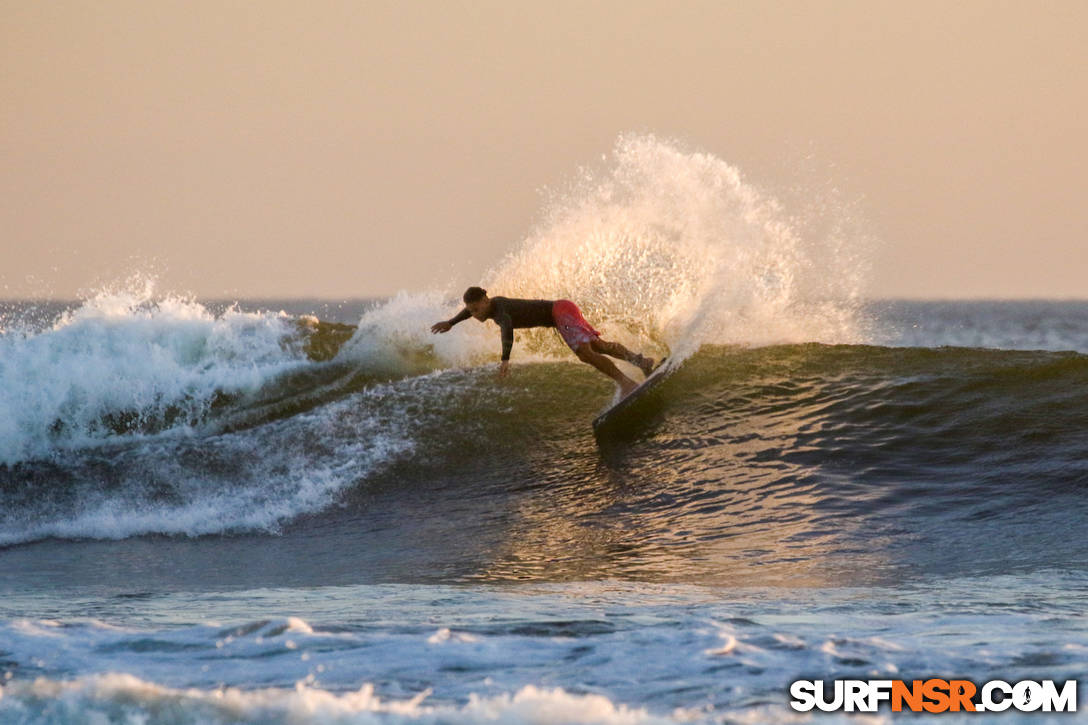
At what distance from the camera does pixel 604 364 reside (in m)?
A: 11.3

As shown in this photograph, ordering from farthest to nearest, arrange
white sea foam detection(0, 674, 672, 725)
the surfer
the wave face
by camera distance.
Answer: the surfer
the wave face
white sea foam detection(0, 674, 672, 725)

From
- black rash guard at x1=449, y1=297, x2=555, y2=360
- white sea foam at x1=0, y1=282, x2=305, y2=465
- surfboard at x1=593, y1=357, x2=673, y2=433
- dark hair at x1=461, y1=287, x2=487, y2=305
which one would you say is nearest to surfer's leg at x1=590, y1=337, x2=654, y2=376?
surfboard at x1=593, y1=357, x2=673, y2=433

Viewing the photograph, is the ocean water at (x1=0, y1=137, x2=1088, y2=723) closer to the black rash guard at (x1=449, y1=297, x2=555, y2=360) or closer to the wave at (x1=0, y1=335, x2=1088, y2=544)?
the wave at (x1=0, y1=335, x2=1088, y2=544)

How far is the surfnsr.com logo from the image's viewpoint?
3855mm

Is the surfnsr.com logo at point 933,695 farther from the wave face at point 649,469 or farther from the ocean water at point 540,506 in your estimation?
the wave face at point 649,469

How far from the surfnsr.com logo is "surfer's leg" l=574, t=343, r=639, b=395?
23.5 feet

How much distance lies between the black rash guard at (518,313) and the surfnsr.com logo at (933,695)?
7329mm

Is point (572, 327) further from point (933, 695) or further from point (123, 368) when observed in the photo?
point (933, 695)

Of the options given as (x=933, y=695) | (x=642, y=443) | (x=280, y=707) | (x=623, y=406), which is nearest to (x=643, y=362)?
(x=623, y=406)

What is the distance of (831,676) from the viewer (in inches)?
167

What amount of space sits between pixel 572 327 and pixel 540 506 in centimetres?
220

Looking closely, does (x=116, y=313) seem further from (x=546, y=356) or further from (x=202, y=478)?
(x=546, y=356)

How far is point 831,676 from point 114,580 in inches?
223

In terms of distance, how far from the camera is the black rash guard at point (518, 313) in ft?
36.6
